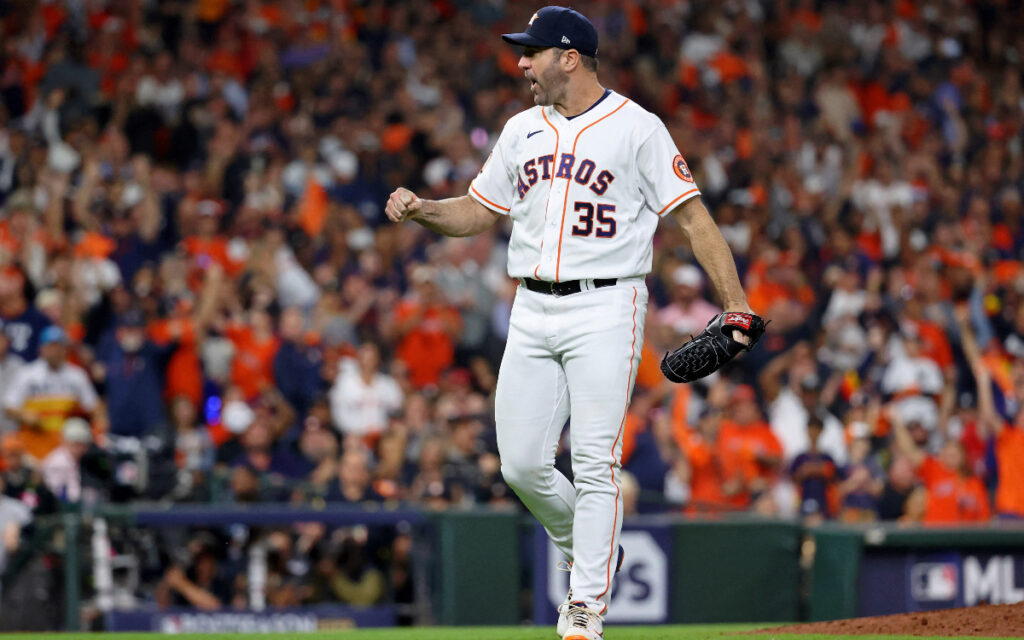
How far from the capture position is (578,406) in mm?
4840

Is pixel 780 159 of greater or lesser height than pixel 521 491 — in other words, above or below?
above

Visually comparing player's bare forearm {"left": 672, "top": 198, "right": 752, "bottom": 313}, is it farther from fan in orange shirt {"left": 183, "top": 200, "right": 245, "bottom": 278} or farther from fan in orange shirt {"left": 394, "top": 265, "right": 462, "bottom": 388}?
fan in orange shirt {"left": 183, "top": 200, "right": 245, "bottom": 278}

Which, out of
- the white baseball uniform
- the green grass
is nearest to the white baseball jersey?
the white baseball uniform

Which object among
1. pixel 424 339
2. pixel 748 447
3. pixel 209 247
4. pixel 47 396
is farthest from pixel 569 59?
pixel 209 247

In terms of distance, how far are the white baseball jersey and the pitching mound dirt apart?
170 cm

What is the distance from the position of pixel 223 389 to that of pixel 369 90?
4.48m

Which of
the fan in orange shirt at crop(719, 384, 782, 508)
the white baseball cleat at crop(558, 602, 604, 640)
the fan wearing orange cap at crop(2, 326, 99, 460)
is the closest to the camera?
the white baseball cleat at crop(558, 602, 604, 640)

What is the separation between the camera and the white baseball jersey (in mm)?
4883

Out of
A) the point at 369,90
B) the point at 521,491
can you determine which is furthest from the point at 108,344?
the point at 521,491

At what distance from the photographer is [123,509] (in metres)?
8.55

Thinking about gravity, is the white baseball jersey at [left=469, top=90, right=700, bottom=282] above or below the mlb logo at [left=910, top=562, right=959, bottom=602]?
above

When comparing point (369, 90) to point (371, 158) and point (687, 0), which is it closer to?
point (371, 158)

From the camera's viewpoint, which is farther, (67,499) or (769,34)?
(769,34)

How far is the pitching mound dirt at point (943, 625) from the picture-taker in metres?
5.34
